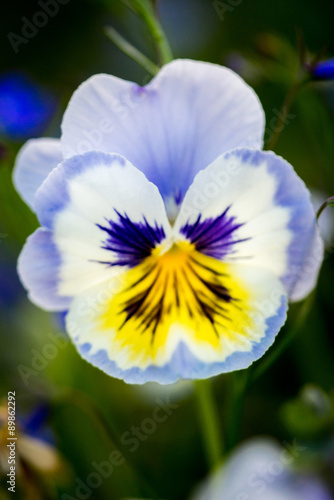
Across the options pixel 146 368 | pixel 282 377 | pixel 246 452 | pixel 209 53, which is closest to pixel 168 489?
pixel 282 377

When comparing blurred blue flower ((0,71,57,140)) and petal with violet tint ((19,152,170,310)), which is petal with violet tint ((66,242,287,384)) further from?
blurred blue flower ((0,71,57,140))

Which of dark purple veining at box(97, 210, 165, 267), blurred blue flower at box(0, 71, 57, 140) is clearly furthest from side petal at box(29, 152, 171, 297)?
blurred blue flower at box(0, 71, 57, 140)

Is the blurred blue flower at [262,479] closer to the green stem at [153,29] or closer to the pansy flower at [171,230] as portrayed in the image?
the pansy flower at [171,230]

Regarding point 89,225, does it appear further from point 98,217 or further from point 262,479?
point 262,479

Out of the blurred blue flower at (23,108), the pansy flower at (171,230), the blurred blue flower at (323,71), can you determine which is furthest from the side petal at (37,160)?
the blurred blue flower at (23,108)

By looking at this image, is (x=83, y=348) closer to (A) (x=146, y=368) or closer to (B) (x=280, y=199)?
(A) (x=146, y=368)

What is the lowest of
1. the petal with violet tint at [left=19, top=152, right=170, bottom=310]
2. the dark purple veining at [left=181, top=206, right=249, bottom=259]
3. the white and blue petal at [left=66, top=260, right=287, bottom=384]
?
the white and blue petal at [left=66, top=260, right=287, bottom=384]

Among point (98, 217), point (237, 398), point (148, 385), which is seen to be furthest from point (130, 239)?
point (148, 385)
